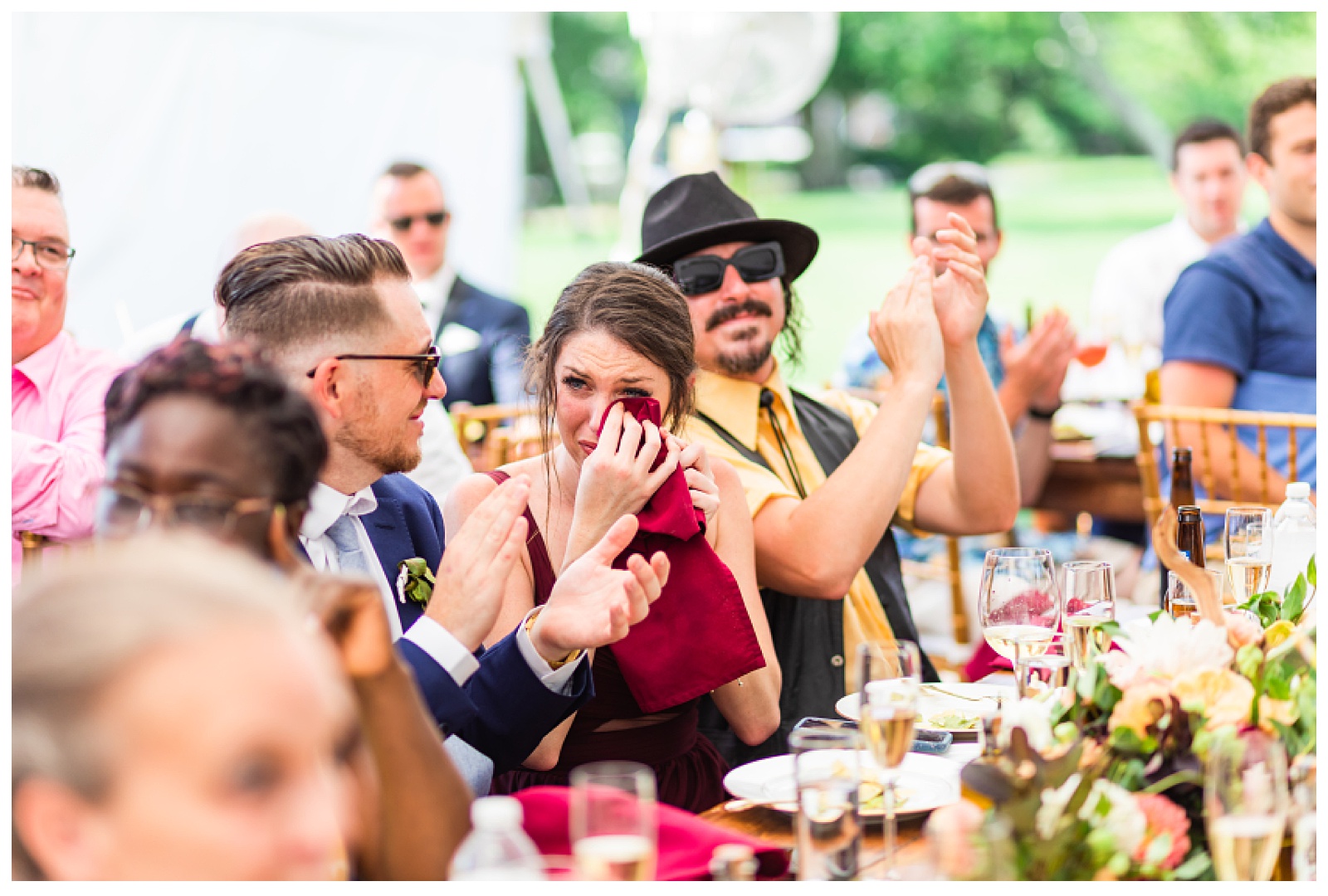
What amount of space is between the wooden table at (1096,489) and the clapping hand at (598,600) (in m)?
3.00

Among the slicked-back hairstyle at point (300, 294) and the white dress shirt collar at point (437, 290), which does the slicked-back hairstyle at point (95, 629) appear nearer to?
the slicked-back hairstyle at point (300, 294)

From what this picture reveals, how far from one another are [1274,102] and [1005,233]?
643 inches

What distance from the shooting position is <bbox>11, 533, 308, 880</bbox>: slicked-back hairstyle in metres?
0.87

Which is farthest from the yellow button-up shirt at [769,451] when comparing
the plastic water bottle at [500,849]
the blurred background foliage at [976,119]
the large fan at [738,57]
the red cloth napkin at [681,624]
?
the blurred background foliage at [976,119]

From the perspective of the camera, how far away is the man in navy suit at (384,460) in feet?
5.78

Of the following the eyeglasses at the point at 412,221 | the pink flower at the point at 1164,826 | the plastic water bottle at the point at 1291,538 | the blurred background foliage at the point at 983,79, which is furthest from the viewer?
the blurred background foliage at the point at 983,79

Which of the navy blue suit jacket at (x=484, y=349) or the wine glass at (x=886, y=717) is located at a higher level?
the navy blue suit jacket at (x=484, y=349)

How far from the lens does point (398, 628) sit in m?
1.98

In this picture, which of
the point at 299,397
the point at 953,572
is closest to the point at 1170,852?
the point at 299,397

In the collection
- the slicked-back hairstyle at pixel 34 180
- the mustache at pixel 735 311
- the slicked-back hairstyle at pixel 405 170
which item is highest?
the slicked-back hairstyle at pixel 405 170

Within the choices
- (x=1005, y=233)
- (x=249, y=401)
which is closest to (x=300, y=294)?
(x=249, y=401)

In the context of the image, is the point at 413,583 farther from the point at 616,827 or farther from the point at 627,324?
the point at 616,827

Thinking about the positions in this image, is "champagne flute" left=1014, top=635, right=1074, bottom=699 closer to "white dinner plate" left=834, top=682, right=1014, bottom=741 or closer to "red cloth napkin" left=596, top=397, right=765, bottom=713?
"white dinner plate" left=834, top=682, right=1014, bottom=741

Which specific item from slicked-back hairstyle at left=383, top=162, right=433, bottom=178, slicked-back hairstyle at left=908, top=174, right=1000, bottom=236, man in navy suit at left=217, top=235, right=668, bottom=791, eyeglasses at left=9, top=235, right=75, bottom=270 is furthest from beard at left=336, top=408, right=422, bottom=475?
slicked-back hairstyle at left=383, top=162, right=433, bottom=178
